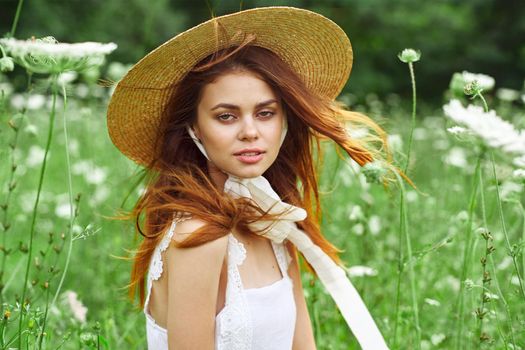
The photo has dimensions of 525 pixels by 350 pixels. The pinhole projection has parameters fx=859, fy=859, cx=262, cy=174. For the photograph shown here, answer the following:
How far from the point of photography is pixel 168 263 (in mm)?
1781

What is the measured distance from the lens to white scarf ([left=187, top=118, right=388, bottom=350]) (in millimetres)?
1899

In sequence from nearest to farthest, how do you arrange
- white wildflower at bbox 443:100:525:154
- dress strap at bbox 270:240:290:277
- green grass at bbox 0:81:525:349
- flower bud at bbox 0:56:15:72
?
1. white wildflower at bbox 443:100:525:154
2. flower bud at bbox 0:56:15:72
3. dress strap at bbox 270:240:290:277
4. green grass at bbox 0:81:525:349

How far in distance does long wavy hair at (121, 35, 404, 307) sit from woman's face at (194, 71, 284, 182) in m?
0.03

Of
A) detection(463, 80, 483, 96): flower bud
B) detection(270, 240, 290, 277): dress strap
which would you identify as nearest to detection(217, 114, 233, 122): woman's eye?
detection(270, 240, 290, 277): dress strap

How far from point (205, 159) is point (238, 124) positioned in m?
0.19

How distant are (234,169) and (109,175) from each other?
98.9 inches

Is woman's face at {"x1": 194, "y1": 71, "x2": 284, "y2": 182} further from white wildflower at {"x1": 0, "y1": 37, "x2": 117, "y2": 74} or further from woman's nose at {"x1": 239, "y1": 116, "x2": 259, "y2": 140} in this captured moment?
white wildflower at {"x1": 0, "y1": 37, "x2": 117, "y2": 74}

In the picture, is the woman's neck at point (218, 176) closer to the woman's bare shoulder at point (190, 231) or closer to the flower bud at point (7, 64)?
the woman's bare shoulder at point (190, 231)

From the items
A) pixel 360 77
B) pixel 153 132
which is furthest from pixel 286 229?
pixel 360 77

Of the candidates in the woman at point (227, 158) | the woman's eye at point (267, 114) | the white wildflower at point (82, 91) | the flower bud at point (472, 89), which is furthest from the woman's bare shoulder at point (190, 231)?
the white wildflower at point (82, 91)

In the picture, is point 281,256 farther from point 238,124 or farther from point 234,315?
point 238,124

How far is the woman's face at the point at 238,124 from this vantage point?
5.93ft

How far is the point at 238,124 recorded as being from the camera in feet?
5.96

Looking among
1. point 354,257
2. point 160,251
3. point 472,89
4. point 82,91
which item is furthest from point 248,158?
point 82,91
